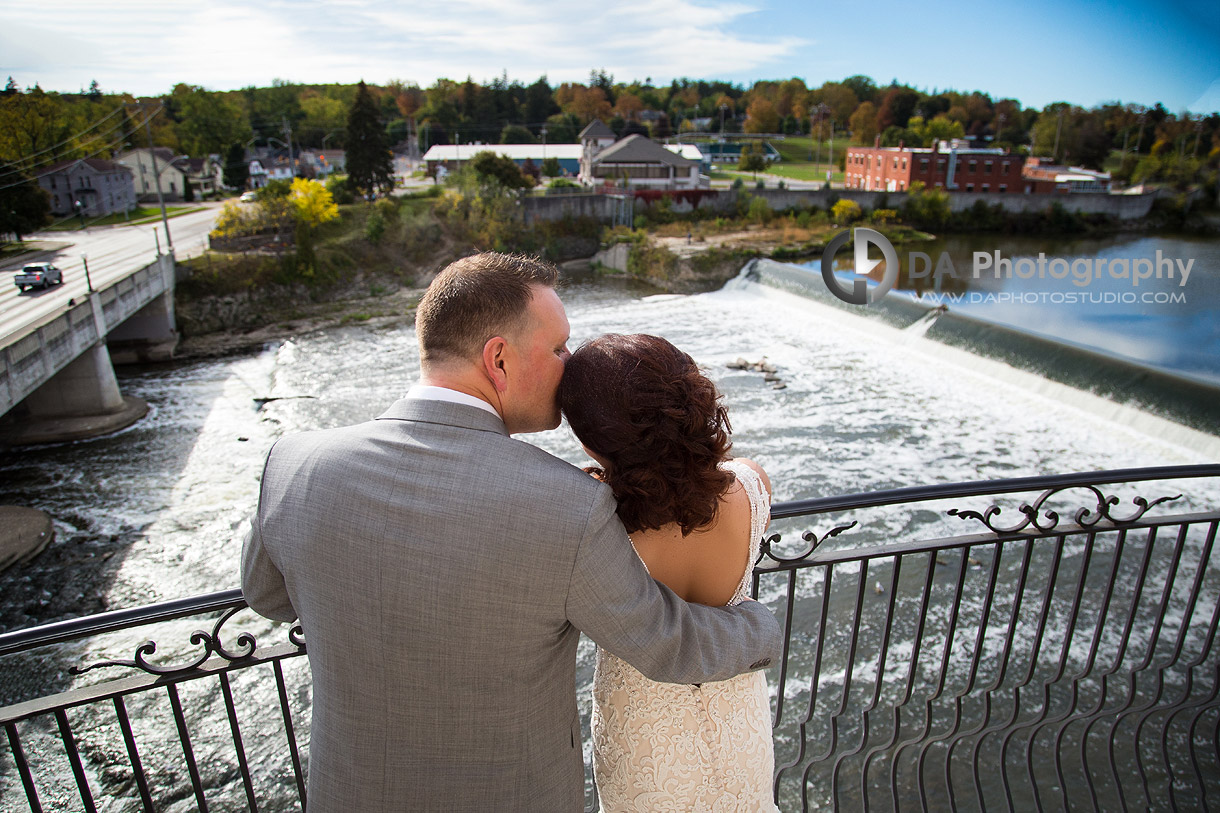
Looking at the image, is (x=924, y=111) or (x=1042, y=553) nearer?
(x=1042, y=553)

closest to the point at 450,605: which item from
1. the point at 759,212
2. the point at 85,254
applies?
the point at 85,254

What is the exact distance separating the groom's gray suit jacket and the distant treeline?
31.0m

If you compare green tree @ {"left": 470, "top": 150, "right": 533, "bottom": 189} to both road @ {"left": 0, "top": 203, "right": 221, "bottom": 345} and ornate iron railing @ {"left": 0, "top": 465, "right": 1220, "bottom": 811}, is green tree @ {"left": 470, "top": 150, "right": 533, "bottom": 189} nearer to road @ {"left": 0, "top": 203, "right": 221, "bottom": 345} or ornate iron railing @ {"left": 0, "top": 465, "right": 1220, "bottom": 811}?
road @ {"left": 0, "top": 203, "right": 221, "bottom": 345}

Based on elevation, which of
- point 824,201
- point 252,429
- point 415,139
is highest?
point 415,139

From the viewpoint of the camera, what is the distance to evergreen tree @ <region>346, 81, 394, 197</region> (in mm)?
32750

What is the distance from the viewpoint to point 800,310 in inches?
819

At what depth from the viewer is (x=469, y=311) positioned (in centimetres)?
114

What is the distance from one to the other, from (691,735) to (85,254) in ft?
85.8

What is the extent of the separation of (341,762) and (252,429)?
15432mm

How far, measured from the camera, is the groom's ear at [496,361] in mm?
1146

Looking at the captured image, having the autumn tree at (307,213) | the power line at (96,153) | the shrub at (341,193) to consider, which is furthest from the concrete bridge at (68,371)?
the shrub at (341,193)

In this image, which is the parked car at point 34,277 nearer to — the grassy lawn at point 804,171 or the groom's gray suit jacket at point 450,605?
the groom's gray suit jacket at point 450,605

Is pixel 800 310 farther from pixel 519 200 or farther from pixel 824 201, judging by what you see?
pixel 824 201

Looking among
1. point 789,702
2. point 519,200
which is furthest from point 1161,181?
point 789,702
